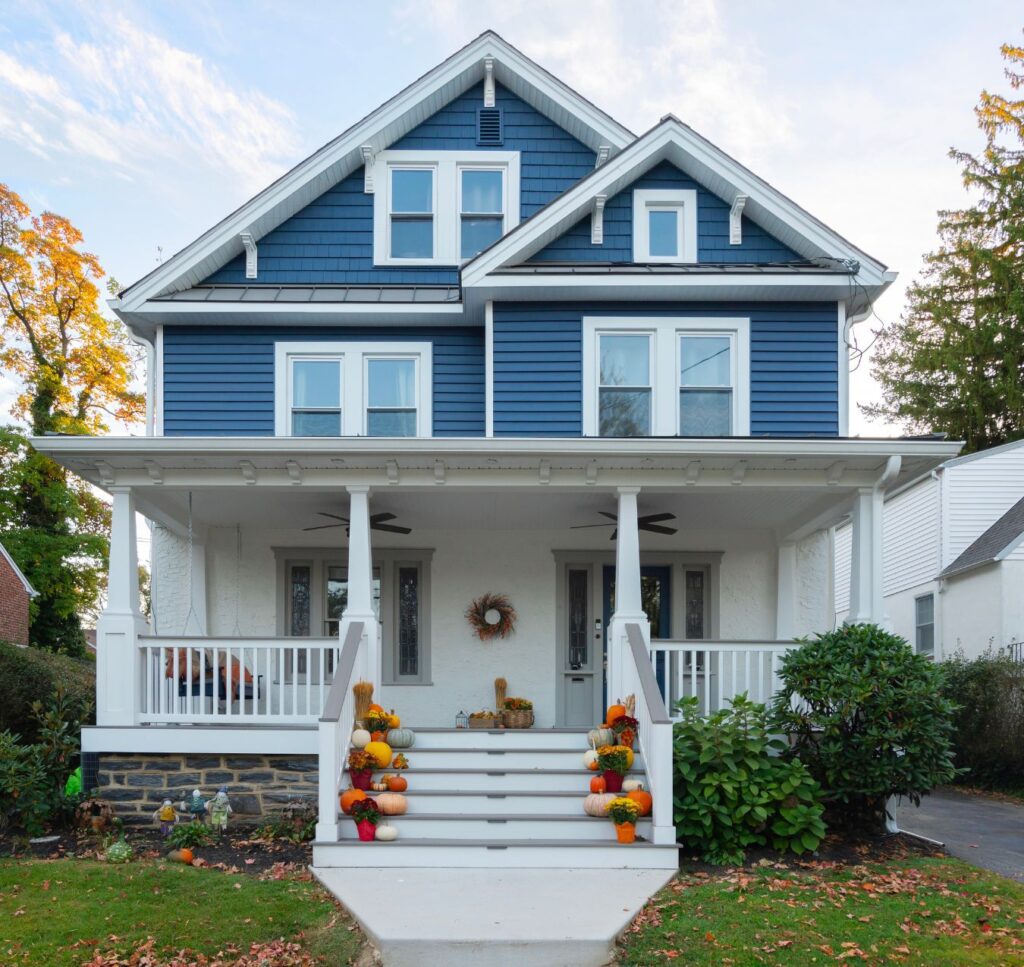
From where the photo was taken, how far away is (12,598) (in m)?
23.0

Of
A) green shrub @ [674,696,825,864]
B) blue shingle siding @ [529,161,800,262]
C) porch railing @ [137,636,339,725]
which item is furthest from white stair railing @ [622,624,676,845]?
blue shingle siding @ [529,161,800,262]

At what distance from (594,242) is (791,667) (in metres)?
5.39

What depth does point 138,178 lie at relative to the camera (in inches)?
743

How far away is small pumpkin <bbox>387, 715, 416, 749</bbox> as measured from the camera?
8289 millimetres

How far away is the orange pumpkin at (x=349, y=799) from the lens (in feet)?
23.6

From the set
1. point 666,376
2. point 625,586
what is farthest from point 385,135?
point 625,586

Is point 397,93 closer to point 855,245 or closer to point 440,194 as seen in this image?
point 440,194

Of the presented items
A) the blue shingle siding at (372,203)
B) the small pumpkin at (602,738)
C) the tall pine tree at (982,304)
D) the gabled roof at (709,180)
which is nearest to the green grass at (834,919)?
the small pumpkin at (602,738)

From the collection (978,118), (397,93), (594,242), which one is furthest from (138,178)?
(978,118)

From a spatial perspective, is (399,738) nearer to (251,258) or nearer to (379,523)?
(379,523)

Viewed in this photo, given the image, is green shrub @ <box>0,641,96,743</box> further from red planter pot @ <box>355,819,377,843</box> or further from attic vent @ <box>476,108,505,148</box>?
attic vent @ <box>476,108,505,148</box>

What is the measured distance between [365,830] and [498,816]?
3.35ft

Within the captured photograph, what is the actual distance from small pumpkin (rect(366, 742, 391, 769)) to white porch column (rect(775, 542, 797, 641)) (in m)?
5.20

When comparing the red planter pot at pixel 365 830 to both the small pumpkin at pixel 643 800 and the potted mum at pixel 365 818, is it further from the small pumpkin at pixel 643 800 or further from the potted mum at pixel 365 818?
the small pumpkin at pixel 643 800
